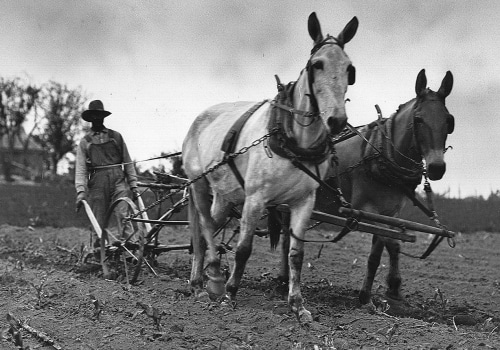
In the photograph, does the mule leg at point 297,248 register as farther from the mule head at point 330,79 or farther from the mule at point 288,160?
the mule head at point 330,79

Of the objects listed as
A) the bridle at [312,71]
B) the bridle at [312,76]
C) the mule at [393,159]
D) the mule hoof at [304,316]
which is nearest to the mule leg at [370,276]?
the mule at [393,159]

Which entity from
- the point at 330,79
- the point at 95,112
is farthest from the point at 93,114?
the point at 330,79

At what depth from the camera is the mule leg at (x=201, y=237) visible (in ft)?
22.6

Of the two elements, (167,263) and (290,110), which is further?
(167,263)

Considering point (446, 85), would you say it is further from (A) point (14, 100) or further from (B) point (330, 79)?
(A) point (14, 100)

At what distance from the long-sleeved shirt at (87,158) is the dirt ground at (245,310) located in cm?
118

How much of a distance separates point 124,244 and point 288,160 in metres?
3.25

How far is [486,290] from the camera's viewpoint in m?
9.12

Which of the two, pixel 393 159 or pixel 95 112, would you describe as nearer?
pixel 393 159

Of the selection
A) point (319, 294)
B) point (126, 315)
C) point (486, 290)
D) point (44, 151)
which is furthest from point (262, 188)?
point (44, 151)

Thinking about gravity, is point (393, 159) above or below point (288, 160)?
above

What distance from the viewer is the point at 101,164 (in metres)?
9.17

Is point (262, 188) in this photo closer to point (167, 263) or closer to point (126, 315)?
point (126, 315)

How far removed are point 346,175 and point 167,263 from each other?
398cm
